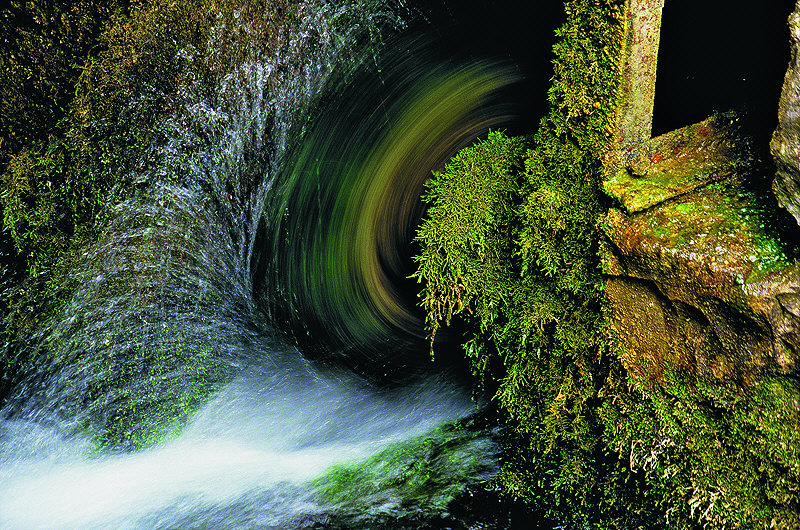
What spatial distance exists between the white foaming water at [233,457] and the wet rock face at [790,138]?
1914mm

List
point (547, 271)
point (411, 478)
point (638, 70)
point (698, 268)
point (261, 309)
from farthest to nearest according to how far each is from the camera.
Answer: point (261, 309), point (411, 478), point (547, 271), point (638, 70), point (698, 268)

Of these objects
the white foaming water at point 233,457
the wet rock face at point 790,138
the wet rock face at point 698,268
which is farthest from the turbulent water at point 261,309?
the wet rock face at point 790,138

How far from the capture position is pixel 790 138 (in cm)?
176

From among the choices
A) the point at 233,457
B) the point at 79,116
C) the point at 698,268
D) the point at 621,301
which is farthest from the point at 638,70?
the point at 233,457

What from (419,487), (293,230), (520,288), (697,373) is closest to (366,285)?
(293,230)

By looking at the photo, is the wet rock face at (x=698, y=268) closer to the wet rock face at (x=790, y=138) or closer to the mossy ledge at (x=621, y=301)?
the mossy ledge at (x=621, y=301)

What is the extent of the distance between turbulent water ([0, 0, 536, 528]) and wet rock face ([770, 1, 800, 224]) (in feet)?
4.13

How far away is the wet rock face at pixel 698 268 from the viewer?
1833mm

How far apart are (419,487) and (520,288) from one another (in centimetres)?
119

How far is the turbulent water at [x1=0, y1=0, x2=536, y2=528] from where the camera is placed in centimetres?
260

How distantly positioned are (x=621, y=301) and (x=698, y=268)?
1.20 feet

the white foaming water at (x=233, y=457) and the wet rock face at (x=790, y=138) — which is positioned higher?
the wet rock face at (x=790, y=138)

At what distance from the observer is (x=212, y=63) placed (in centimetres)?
245

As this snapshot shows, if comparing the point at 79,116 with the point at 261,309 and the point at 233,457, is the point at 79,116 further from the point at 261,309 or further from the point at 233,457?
the point at 233,457
